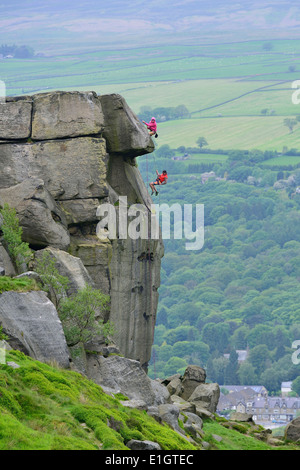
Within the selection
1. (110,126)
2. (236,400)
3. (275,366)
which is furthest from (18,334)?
(275,366)

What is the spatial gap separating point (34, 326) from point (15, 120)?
16.1 metres

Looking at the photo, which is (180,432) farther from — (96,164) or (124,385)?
(96,164)

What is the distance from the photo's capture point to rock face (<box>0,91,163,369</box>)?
5025cm

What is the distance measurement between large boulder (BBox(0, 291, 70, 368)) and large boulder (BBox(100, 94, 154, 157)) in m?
16.2

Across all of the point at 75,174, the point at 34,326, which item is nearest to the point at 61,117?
the point at 75,174

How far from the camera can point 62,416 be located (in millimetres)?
33219

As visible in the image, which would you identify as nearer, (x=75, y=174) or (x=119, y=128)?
(x=75, y=174)

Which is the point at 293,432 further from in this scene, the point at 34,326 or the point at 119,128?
the point at 34,326

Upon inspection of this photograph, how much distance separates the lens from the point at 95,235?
52969mm

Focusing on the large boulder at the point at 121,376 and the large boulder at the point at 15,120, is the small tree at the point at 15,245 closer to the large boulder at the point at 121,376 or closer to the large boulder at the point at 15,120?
the large boulder at the point at 121,376

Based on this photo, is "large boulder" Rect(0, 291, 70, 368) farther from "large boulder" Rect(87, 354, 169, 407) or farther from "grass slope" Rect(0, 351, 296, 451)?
"large boulder" Rect(87, 354, 169, 407)

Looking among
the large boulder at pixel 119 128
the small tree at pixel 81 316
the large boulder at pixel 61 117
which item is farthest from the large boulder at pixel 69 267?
the large boulder at pixel 119 128

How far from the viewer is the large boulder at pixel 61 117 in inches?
2062

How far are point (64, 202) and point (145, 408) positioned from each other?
14.5 m
